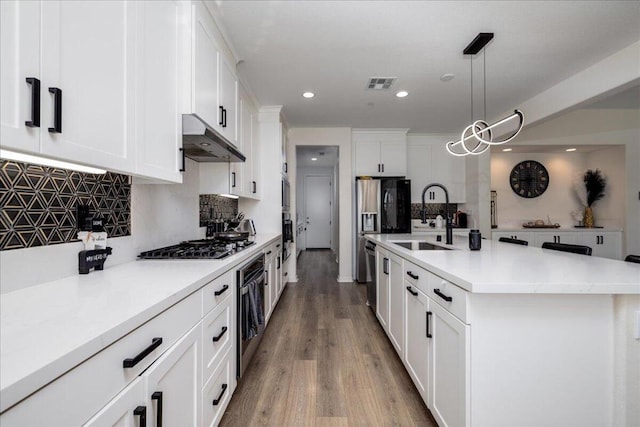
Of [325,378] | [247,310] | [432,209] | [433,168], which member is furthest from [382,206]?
[247,310]

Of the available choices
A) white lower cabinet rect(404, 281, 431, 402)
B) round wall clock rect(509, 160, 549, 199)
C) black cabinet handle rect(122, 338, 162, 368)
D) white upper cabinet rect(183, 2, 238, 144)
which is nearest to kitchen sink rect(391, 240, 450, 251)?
white lower cabinet rect(404, 281, 431, 402)

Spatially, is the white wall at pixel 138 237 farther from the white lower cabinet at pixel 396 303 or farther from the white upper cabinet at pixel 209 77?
the white lower cabinet at pixel 396 303

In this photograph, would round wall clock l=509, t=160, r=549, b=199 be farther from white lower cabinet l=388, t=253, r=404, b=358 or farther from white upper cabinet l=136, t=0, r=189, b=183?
white upper cabinet l=136, t=0, r=189, b=183

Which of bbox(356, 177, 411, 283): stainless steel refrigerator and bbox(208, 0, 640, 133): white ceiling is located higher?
bbox(208, 0, 640, 133): white ceiling

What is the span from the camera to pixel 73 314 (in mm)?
794

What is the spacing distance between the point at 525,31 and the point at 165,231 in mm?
3205

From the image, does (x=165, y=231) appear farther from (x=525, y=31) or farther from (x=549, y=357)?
(x=525, y=31)

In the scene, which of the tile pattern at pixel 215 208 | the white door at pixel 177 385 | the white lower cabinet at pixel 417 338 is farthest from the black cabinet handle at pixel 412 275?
the tile pattern at pixel 215 208

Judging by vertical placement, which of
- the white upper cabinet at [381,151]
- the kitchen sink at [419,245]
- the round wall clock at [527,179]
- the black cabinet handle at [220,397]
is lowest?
the black cabinet handle at [220,397]

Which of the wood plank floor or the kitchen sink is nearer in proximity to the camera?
the wood plank floor

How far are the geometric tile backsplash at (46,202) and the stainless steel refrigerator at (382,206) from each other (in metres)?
3.88

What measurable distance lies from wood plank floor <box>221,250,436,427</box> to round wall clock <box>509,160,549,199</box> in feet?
14.5

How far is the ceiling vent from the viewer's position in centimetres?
317

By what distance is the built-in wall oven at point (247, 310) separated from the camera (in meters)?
1.79
